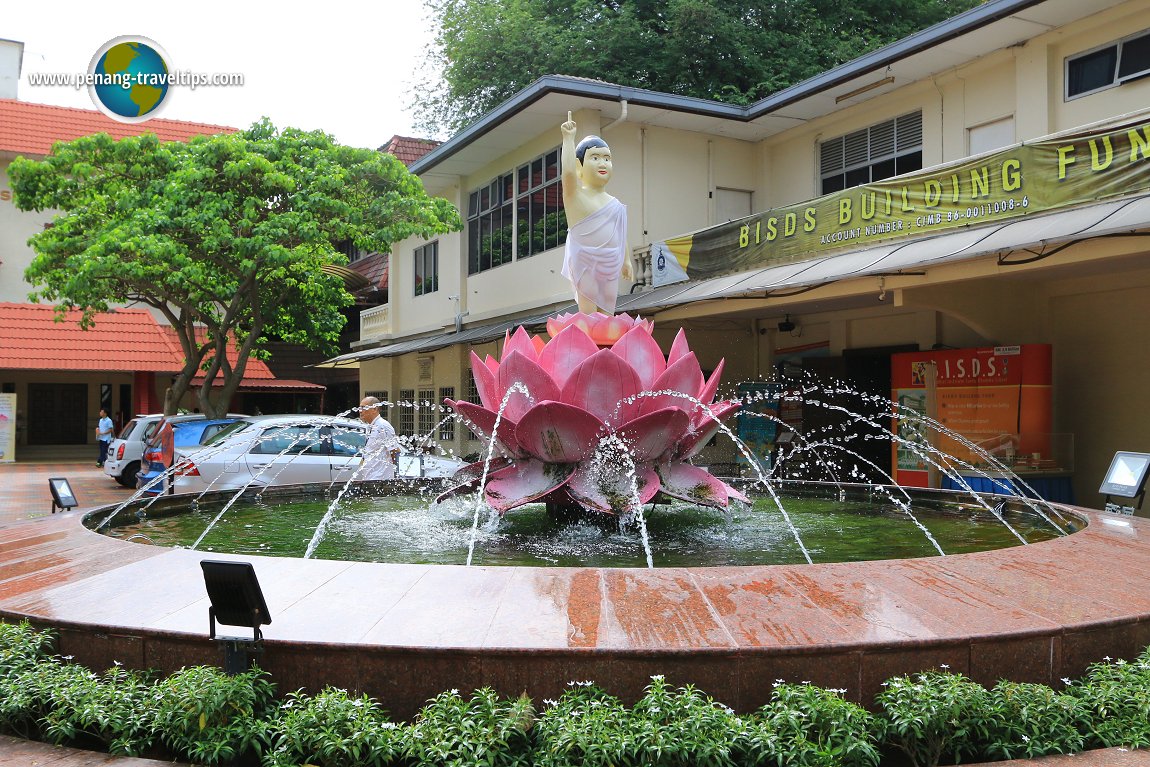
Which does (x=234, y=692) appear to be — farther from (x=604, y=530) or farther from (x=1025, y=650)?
(x=604, y=530)

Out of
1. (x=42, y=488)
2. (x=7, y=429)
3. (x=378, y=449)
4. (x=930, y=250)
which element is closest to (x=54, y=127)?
(x=7, y=429)

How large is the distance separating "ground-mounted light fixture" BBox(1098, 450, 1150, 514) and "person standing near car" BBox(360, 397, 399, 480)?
637 centimetres

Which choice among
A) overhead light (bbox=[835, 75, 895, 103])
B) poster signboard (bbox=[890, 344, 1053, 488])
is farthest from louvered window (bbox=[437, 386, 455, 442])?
poster signboard (bbox=[890, 344, 1053, 488])

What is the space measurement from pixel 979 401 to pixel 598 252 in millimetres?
7504

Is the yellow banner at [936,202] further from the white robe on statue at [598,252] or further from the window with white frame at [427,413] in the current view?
the window with white frame at [427,413]

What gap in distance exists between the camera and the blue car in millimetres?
13641

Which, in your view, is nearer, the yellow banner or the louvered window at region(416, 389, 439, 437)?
the yellow banner

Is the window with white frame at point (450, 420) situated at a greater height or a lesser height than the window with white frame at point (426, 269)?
lesser

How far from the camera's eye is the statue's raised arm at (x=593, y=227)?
7.10 meters

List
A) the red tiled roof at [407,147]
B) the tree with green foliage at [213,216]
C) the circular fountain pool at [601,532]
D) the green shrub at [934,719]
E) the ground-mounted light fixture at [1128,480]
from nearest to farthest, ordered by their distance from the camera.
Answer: the green shrub at [934,719] < the circular fountain pool at [601,532] < the ground-mounted light fixture at [1128,480] < the tree with green foliage at [213,216] < the red tiled roof at [407,147]

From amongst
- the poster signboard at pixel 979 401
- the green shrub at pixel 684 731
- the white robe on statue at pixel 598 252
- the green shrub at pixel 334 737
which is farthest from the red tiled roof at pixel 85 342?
Result: the green shrub at pixel 684 731

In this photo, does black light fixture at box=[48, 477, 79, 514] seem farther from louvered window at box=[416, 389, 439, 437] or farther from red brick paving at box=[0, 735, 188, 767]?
louvered window at box=[416, 389, 439, 437]

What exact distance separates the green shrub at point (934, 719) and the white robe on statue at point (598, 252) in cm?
442

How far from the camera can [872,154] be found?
16391 mm
